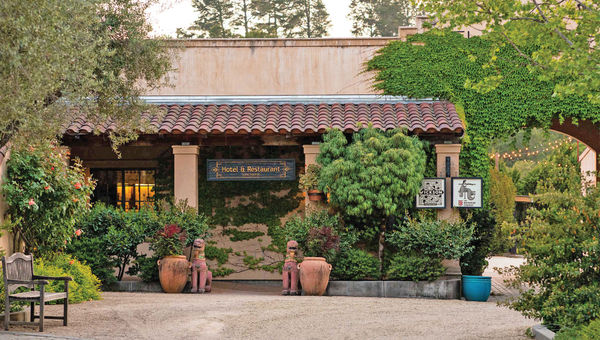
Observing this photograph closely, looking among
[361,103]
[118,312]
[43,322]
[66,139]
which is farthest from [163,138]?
[43,322]

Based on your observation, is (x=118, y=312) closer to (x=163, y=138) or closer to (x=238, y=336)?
(x=238, y=336)

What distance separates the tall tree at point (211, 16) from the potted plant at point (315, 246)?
22.9m

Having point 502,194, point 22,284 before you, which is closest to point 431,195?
point 22,284

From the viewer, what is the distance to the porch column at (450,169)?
15.6 metres

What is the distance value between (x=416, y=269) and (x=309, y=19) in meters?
24.8

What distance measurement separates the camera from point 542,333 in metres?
8.58

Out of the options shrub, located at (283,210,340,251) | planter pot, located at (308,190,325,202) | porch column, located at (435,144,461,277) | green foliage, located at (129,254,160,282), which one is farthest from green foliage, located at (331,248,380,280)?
green foliage, located at (129,254,160,282)

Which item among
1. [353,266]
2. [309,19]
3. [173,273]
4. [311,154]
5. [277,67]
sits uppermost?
[309,19]

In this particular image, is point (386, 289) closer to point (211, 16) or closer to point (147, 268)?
point (147, 268)

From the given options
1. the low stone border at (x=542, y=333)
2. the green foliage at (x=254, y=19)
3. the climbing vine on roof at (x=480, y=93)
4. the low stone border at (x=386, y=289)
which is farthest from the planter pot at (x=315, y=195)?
the green foliage at (x=254, y=19)

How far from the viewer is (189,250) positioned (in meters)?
15.9

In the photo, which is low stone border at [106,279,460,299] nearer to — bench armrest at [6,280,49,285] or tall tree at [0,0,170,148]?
tall tree at [0,0,170,148]

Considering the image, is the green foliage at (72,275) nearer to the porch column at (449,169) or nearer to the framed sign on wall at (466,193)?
the porch column at (449,169)

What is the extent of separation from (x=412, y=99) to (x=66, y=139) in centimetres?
757
